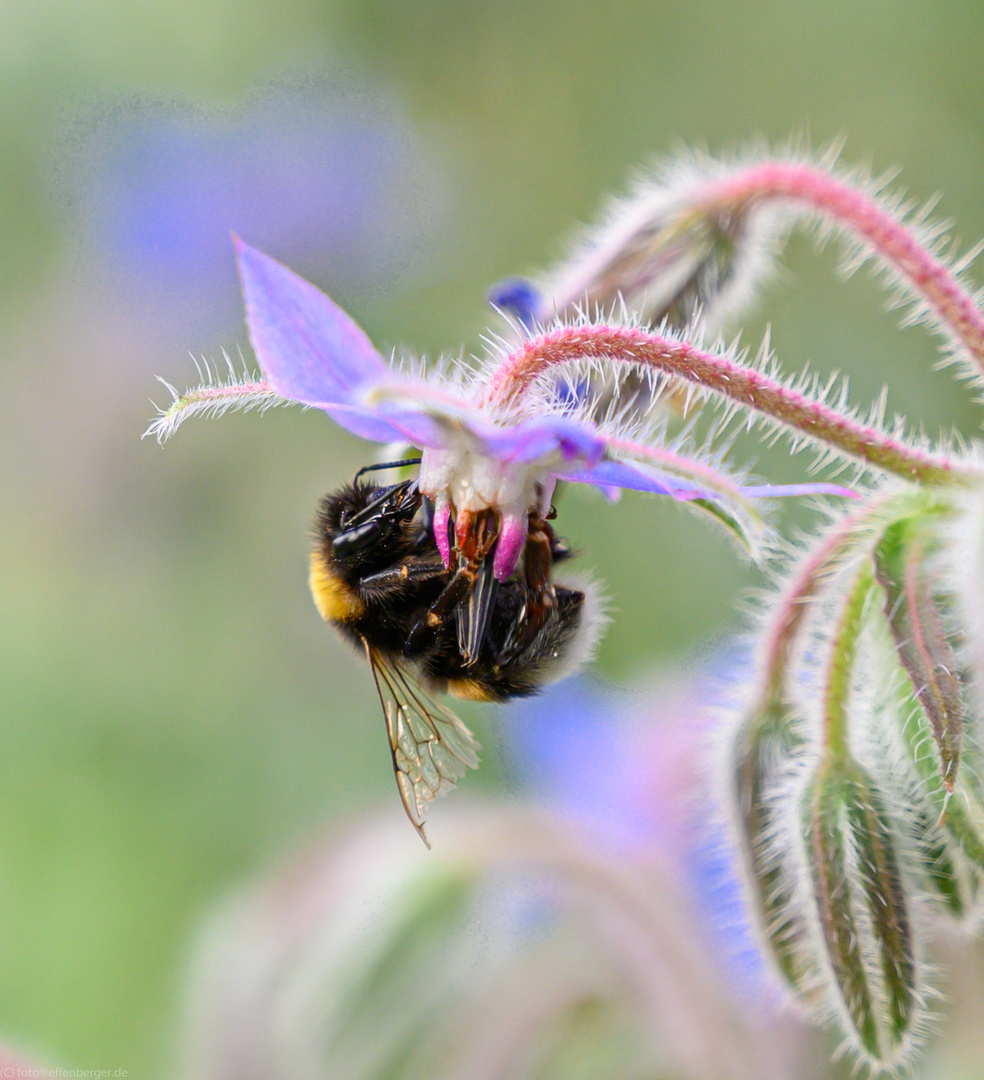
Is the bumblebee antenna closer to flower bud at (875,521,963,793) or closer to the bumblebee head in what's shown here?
the bumblebee head

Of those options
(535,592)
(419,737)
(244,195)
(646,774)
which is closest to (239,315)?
(244,195)

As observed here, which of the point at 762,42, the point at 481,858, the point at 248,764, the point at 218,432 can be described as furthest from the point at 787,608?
the point at 762,42

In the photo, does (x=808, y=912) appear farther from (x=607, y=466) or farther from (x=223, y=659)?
(x=223, y=659)

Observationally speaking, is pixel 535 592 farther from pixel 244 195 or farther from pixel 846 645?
pixel 244 195

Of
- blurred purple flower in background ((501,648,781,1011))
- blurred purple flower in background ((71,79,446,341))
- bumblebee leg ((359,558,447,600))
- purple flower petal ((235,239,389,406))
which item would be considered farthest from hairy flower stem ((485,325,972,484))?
blurred purple flower in background ((71,79,446,341))

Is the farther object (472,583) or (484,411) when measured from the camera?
(472,583)

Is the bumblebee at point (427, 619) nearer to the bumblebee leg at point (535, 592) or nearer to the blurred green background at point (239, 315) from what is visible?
the bumblebee leg at point (535, 592)
